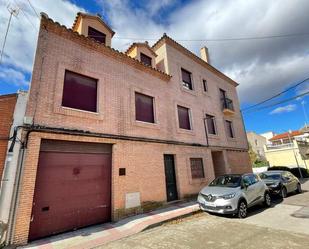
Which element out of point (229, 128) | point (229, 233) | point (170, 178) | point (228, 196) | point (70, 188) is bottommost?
point (229, 233)

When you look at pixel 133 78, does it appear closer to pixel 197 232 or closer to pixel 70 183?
pixel 70 183

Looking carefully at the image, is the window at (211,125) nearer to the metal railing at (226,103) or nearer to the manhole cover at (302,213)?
the metal railing at (226,103)

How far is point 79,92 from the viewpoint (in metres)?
7.75

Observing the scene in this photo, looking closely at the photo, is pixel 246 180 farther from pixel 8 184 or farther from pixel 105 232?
pixel 8 184

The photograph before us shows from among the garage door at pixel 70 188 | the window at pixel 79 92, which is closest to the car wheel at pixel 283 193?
the garage door at pixel 70 188

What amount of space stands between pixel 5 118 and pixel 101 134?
10.2ft

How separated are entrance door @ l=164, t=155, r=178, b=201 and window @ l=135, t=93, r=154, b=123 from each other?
232 cm

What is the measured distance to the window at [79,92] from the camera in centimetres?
737

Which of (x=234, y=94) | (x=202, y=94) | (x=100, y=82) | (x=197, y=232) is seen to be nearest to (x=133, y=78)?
(x=100, y=82)

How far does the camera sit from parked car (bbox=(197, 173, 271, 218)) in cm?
711

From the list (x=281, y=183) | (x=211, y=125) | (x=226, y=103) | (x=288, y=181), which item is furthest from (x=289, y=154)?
(x=281, y=183)

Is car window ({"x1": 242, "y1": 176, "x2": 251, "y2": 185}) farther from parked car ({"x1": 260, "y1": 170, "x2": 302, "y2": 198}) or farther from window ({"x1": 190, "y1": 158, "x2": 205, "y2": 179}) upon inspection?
parked car ({"x1": 260, "y1": 170, "x2": 302, "y2": 198})

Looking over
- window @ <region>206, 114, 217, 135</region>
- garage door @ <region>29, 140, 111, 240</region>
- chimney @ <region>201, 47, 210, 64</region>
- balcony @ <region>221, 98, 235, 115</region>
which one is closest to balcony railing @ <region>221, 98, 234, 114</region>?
balcony @ <region>221, 98, 235, 115</region>

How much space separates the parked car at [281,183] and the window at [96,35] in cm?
1209
